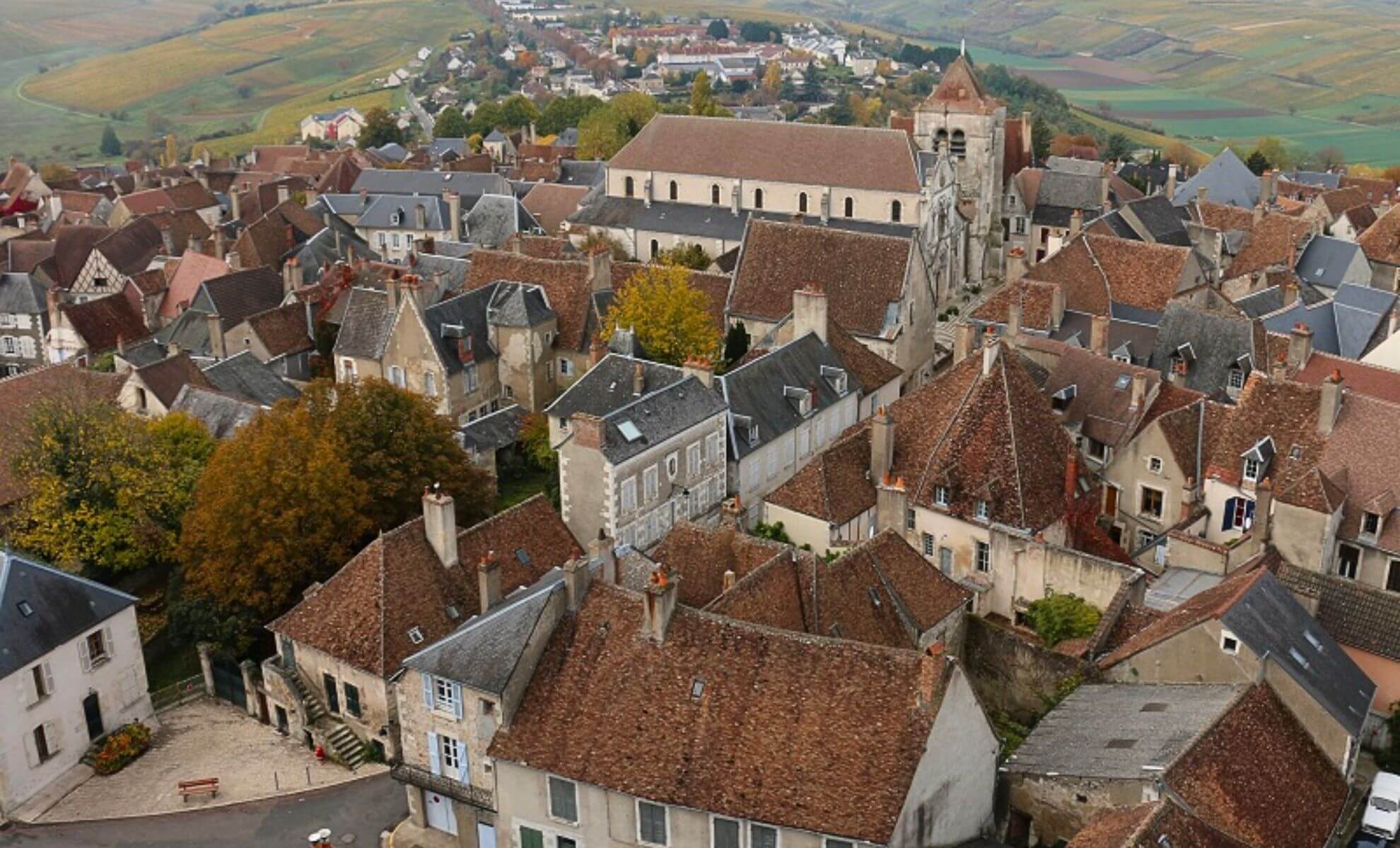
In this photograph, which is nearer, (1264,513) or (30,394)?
(1264,513)

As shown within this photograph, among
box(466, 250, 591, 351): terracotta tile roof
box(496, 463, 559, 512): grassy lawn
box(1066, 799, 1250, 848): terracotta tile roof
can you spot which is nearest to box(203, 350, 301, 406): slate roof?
box(466, 250, 591, 351): terracotta tile roof

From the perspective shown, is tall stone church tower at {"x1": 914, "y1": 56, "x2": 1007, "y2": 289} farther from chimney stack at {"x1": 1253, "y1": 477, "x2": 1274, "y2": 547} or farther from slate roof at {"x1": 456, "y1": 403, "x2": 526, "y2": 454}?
chimney stack at {"x1": 1253, "y1": 477, "x2": 1274, "y2": 547}

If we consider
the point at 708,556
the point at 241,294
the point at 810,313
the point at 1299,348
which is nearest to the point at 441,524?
the point at 708,556

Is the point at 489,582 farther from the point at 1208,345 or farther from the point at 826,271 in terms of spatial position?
the point at 826,271

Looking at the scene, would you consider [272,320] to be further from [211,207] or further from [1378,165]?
[1378,165]

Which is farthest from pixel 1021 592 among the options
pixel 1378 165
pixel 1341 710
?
pixel 1378 165

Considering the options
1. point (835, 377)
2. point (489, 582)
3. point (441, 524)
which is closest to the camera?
point (489, 582)
